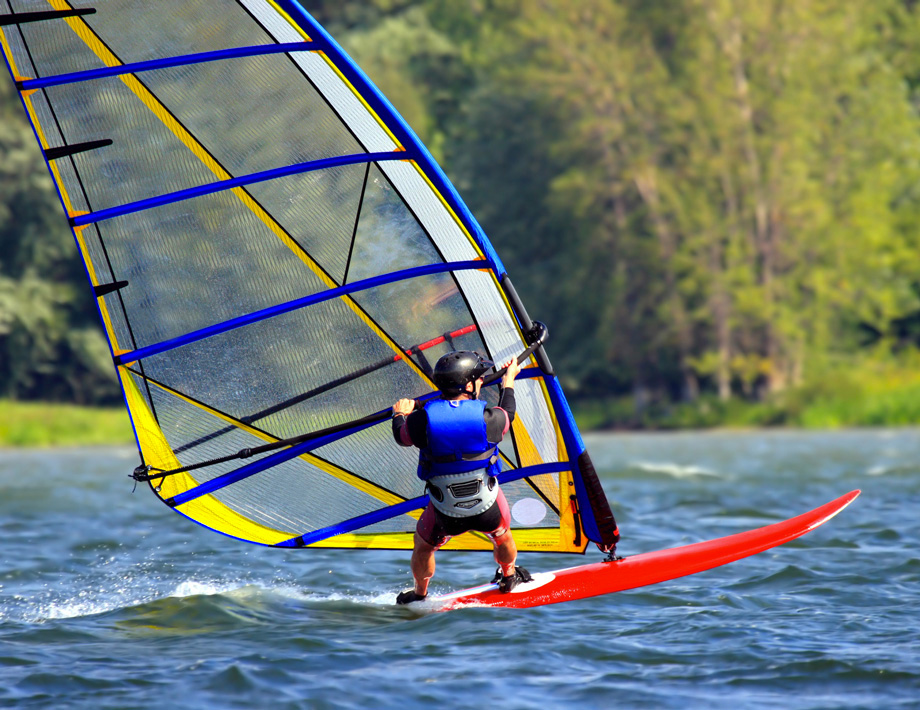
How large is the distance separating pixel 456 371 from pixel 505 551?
1.04 metres

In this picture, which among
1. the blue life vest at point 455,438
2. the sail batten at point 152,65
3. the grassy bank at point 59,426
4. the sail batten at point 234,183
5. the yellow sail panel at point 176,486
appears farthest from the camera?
the grassy bank at point 59,426

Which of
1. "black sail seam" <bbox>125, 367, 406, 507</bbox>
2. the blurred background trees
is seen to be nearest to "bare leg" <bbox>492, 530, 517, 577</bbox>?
"black sail seam" <bbox>125, 367, 406, 507</bbox>

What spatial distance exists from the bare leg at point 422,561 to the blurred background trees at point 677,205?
22917mm

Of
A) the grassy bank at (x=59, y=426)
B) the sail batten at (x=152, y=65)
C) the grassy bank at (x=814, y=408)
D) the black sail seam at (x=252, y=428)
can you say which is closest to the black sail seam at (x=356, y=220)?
the sail batten at (x=152, y=65)

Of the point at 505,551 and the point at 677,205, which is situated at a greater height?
the point at 677,205

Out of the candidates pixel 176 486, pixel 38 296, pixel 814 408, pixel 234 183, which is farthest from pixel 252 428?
pixel 38 296

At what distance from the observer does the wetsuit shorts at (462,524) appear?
16.6ft

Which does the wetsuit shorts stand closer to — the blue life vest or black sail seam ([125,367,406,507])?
the blue life vest

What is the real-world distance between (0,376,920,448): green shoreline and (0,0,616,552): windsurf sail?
19615 mm

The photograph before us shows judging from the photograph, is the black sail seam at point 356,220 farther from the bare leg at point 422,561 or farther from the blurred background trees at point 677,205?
the blurred background trees at point 677,205

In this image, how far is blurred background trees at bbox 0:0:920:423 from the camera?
2800 cm

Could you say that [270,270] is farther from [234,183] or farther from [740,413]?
[740,413]

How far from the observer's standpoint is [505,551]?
17.5 ft

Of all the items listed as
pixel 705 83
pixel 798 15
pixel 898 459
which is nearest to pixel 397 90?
pixel 705 83
